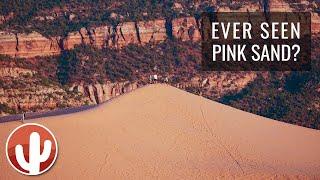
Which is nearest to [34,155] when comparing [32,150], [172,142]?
[32,150]

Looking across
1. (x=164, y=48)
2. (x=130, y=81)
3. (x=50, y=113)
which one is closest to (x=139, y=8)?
(x=164, y=48)

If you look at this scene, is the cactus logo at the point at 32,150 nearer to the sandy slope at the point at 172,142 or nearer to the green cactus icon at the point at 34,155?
the green cactus icon at the point at 34,155

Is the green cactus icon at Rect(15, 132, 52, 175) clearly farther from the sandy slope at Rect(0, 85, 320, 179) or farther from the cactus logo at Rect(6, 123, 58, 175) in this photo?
the sandy slope at Rect(0, 85, 320, 179)

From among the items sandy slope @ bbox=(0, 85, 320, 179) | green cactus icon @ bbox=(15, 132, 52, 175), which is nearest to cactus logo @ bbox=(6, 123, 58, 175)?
green cactus icon @ bbox=(15, 132, 52, 175)

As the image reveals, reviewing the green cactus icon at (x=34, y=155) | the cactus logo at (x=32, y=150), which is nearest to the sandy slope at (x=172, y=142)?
the cactus logo at (x=32, y=150)

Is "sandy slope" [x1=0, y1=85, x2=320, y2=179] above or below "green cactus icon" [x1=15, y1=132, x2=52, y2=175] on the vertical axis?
below
